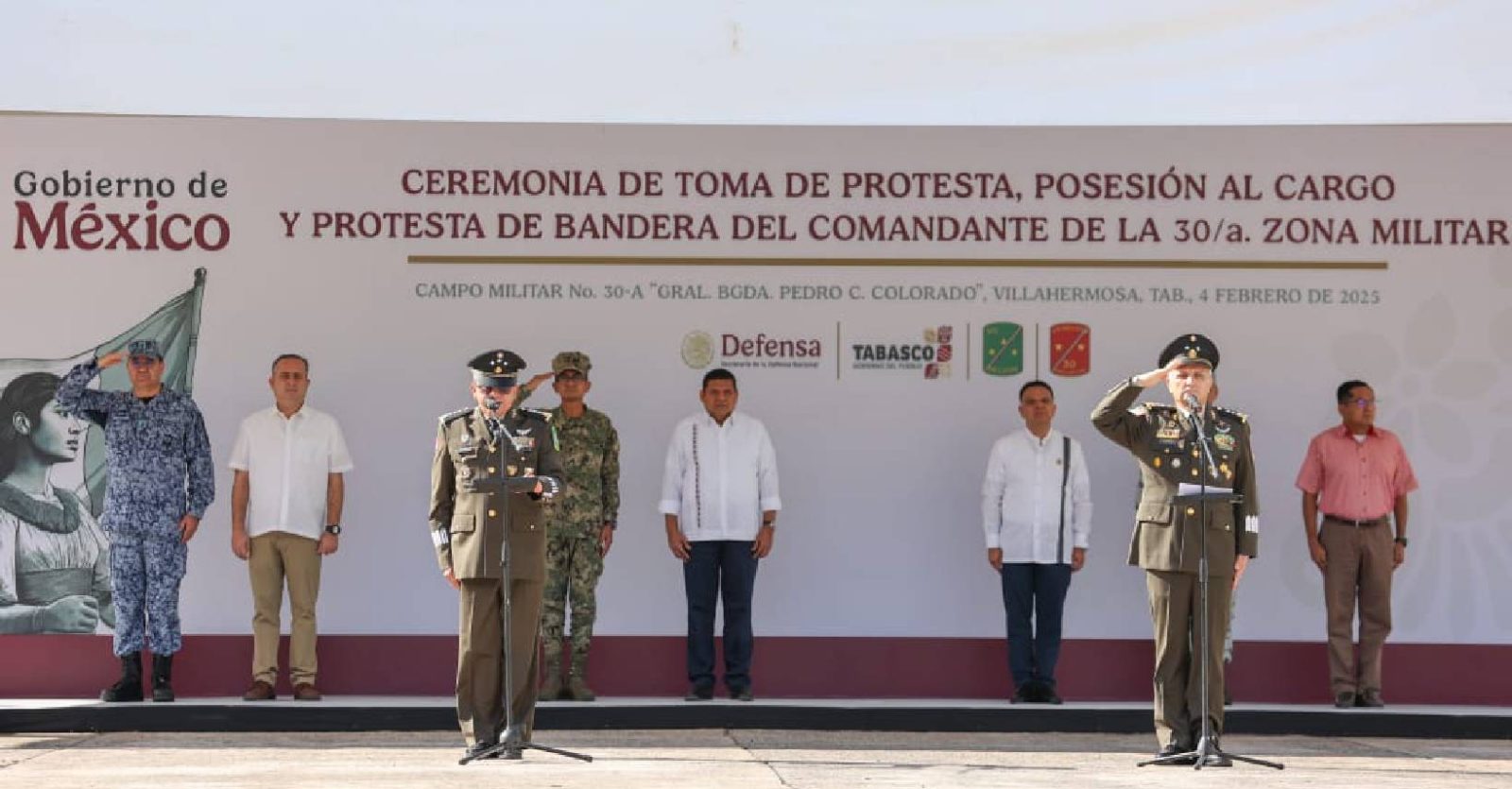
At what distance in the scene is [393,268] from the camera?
1137 centimetres

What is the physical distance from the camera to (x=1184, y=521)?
895cm

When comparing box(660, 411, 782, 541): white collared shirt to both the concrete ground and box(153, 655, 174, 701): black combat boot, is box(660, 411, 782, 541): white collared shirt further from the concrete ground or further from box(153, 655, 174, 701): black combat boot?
box(153, 655, 174, 701): black combat boot

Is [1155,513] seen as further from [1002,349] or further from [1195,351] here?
[1002,349]

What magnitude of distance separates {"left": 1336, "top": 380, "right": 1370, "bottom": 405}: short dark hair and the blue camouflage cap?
5.50 m

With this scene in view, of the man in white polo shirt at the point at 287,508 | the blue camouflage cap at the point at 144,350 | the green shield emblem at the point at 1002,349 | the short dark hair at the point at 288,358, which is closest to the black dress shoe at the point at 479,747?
the man in white polo shirt at the point at 287,508

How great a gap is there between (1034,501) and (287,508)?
→ 3478 mm

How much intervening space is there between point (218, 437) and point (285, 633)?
995mm

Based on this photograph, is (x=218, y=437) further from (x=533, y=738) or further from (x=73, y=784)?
(x=73, y=784)

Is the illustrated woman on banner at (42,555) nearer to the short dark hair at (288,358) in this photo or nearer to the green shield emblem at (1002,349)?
the short dark hair at (288,358)

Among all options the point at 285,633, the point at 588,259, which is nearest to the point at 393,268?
the point at 588,259

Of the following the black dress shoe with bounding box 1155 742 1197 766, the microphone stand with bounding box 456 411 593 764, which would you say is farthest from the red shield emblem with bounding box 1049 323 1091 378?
the microphone stand with bounding box 456 411 593 764

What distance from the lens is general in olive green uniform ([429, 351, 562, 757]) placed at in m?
8.96

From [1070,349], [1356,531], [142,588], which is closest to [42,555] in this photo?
[142,588]

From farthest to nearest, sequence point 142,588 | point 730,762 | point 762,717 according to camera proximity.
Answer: point 142,588 → point 762,717 → point 730,762
